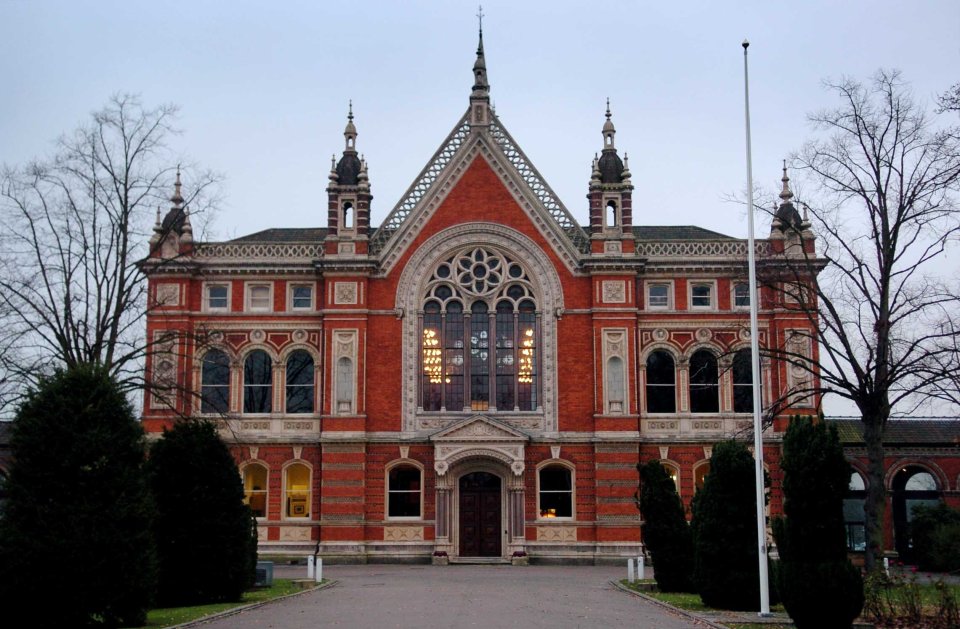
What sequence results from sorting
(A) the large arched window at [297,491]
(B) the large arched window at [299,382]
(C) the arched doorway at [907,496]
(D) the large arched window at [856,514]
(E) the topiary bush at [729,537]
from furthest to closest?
(D) the large arched window at [856,514] < (C) the arched doorway at [907,496] < (B) the large arched window at [299,382] < (A) the large arched window at [297,491] < (E) the topiary bush at [729,537]

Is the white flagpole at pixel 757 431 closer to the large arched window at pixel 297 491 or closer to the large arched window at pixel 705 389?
the large arched window at pixel 705 389

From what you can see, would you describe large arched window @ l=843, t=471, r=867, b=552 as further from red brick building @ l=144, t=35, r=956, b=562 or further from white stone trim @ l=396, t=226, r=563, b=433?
white stone trim @ l=396, t=226, r=563, b=433

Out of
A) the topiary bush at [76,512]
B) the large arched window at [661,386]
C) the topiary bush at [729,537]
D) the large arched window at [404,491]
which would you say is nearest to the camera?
the topiary bush at [76,512]

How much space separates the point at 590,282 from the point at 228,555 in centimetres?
2531

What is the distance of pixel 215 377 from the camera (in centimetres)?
4994

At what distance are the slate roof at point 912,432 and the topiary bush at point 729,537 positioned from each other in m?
27.0

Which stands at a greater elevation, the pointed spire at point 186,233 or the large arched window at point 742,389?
the pointed spire at point 186,233

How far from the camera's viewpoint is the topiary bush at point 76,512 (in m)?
20.7

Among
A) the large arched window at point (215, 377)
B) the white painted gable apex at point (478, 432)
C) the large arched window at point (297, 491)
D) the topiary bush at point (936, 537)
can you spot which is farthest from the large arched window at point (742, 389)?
the large arched window at point (215, 377)

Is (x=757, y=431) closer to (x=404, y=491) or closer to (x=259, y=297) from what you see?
(x=404, y=491)

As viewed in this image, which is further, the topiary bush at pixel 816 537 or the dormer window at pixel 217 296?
the dormer window at pixel 217 296

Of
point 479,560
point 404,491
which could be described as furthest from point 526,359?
point 479,560

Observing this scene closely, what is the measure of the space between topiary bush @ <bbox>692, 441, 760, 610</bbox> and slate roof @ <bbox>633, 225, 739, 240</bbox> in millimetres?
27384

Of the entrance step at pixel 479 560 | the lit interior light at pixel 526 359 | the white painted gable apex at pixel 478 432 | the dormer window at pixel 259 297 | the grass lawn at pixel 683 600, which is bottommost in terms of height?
the entrance step at pixel 479 560
